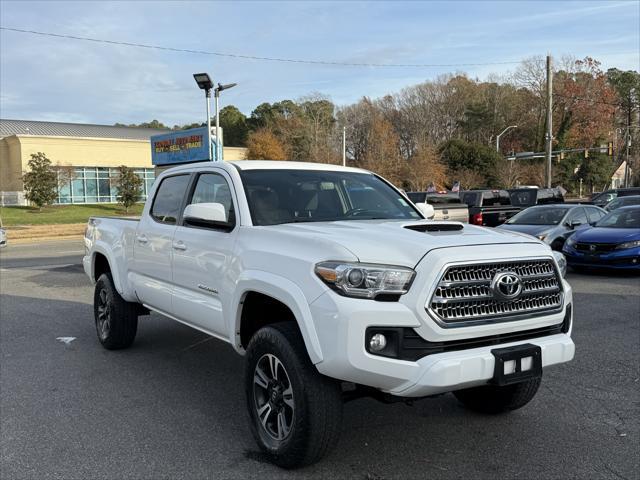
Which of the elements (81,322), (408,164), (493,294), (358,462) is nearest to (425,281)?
(493,294)

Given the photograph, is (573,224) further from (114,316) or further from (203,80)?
(203,80)

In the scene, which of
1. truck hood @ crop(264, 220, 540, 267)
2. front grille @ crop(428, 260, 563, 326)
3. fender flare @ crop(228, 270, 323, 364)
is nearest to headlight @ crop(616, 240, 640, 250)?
truck hood @ crop(264, 220, 540, 267)

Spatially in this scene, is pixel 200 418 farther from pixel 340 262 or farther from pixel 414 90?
pixel 414 90

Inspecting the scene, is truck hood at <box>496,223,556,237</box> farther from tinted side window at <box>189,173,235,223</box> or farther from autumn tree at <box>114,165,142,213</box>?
autumn tree at <box>114,165,142,213</box>

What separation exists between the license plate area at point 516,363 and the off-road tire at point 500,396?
0.93 metres

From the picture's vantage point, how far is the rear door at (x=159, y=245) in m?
5.17

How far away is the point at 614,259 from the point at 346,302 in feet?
33.5

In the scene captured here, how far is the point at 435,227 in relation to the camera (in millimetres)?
3879

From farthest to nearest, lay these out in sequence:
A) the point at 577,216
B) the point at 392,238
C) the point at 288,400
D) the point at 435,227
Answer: the point at 577,216
the point at 435,227
the point at 288,400
the point at 392,238

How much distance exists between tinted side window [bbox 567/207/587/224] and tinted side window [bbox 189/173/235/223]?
36.7ft

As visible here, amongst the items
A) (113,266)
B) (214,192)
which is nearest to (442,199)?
(113,266)

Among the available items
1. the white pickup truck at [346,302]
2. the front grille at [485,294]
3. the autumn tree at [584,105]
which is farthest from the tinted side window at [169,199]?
the autumn tree at [584,105]

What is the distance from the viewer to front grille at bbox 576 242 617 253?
1182 centimetres

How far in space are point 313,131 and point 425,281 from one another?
189ft
